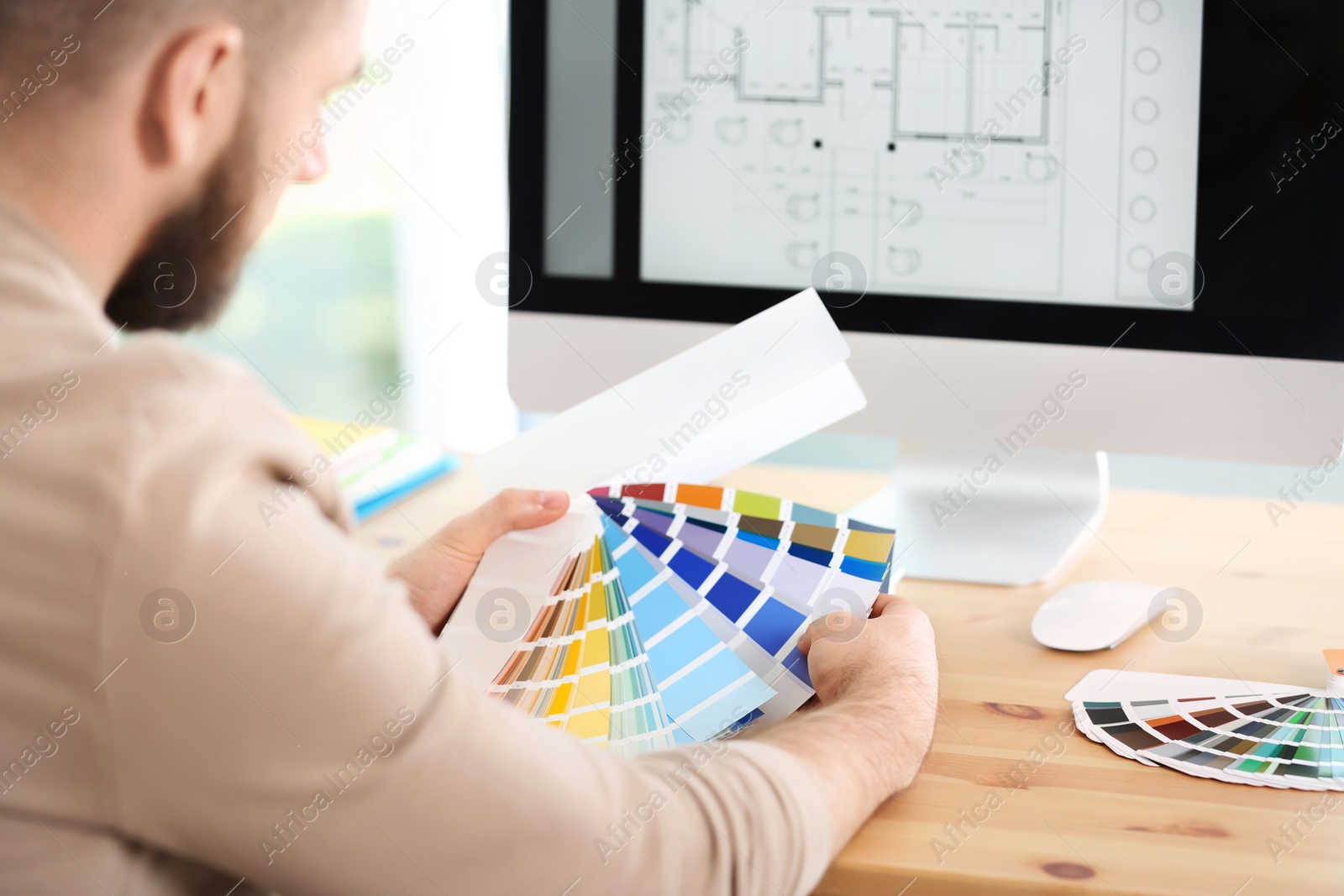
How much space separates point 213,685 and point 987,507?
72cm

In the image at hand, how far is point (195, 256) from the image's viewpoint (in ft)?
1.96

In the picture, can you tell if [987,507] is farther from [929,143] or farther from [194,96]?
[194,96]

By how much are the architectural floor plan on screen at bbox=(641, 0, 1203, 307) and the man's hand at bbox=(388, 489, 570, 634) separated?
28 cm

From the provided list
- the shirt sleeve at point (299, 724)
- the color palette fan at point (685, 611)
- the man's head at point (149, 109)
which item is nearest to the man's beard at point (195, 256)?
the man's head at point (149, 109)

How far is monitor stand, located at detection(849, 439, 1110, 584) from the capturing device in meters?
0.93

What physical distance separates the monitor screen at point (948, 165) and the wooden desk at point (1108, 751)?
0.66 ft

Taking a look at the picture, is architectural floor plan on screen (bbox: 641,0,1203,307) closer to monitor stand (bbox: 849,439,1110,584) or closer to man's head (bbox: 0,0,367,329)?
monitor stand (bbox: 849,439,1110,584)

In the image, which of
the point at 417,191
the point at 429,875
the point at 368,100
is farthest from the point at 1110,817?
the point at 368,100

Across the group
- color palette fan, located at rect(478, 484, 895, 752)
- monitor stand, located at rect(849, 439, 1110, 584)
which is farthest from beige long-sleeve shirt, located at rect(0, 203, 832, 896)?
monitor stand, located at rect(849, 439, 1110, 584)

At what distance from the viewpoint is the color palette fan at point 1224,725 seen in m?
0.62

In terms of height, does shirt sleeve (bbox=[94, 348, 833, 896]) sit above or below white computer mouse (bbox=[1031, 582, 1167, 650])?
above

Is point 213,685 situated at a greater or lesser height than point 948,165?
lesser

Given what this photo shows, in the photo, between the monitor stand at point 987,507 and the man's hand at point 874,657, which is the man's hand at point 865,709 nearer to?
the man's hand at point 874,657

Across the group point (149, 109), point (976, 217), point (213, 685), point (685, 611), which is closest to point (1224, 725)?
point (685, 611)
